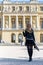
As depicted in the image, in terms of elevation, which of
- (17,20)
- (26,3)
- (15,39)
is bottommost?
(15,39)

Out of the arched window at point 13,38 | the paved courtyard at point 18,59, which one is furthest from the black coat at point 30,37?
the arched window at point 13,38

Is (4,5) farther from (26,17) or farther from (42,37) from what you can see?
(42,37)

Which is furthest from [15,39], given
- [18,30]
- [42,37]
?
[42,37]

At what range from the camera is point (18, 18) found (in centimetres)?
6291

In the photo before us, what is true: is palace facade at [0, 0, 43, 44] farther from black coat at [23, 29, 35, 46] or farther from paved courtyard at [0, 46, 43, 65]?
black coat at [23, 29, 35, 46]

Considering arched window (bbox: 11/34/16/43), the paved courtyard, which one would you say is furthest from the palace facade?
the paved courtyard

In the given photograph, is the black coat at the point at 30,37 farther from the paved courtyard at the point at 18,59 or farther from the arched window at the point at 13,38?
the arched window at the point at 13,38

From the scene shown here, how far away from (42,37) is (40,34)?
1.62 meters

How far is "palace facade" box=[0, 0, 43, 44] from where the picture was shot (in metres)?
61.4

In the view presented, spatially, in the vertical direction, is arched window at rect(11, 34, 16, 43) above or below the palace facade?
below

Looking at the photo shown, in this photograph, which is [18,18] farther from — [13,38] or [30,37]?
[30,37]

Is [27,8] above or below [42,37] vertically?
above

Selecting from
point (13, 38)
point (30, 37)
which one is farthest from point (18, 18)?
point (30, 37)

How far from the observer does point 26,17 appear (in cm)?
6259
